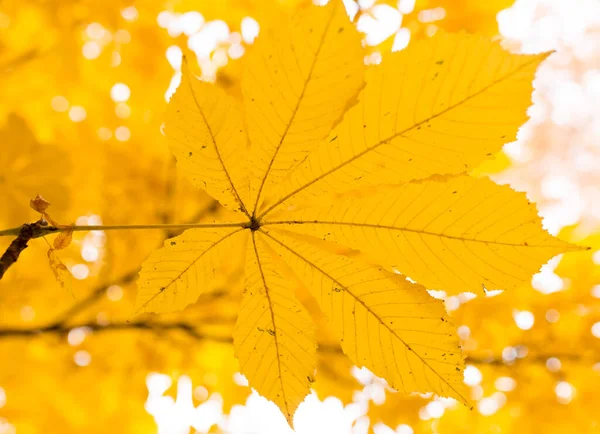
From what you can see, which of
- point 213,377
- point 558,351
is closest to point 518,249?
point 558,351

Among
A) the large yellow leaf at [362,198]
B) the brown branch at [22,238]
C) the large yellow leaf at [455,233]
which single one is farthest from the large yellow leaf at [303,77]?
the brown branch at [22,238]

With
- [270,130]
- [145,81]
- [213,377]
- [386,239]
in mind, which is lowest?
[386,239]

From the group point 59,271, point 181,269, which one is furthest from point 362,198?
point 59,271

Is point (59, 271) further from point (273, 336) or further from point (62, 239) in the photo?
point (273, 336)

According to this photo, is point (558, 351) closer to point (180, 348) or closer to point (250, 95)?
point (180, 348)

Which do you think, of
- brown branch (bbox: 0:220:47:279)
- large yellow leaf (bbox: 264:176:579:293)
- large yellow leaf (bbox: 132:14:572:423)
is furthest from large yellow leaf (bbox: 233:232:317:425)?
brown branch (bbox: 0:220:47:279)

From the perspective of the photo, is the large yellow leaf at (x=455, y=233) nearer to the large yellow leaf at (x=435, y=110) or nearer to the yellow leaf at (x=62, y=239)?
the large yellow leaf at (x=435, y=110)
